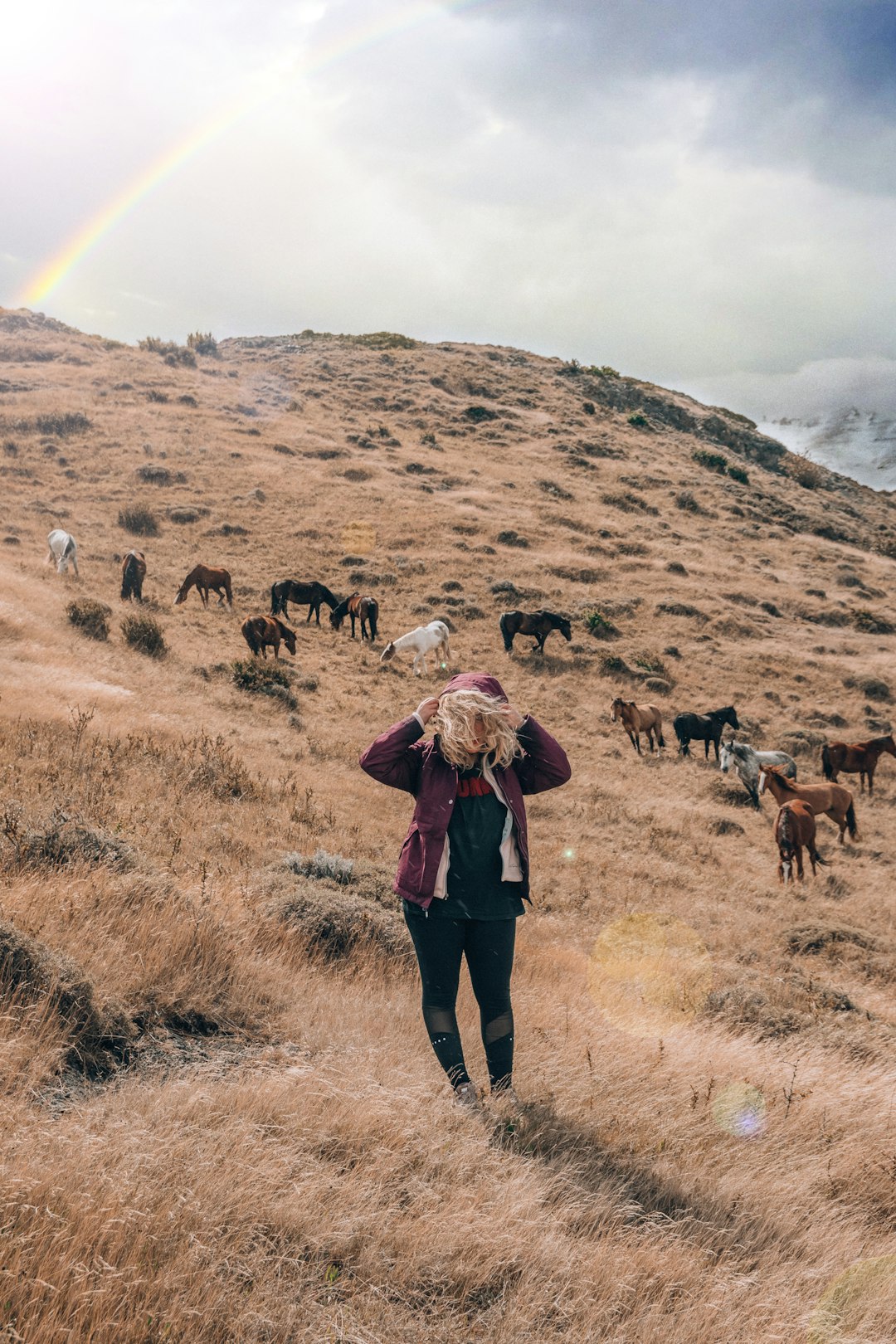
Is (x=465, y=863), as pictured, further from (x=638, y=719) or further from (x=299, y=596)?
(x=299, y=596)

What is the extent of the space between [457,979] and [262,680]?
16.0 m

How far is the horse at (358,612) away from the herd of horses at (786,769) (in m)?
8.46

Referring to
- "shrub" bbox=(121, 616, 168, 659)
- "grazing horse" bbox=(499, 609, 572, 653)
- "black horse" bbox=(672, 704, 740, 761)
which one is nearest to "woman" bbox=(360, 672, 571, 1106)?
"shrub" bbox=(121, 616, 168, 659)

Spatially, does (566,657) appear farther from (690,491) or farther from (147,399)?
(147,399)

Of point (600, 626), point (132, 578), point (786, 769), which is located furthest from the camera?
point (600, 626)

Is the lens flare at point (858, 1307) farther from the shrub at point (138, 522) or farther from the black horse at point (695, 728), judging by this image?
the shrub at point (138, 522)

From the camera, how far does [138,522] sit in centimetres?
3409

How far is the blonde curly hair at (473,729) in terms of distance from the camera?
3.70 m

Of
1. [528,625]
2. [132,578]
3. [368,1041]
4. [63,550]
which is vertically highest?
[528,625]

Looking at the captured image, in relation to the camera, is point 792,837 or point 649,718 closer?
point 792,837

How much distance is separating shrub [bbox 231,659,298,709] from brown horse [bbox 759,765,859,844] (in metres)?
10.3

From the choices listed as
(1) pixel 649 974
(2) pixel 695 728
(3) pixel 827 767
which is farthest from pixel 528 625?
(1) pixel 649 974

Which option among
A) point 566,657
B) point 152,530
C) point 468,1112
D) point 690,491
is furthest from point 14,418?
point 468,1112

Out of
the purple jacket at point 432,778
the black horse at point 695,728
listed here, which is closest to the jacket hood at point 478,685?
the purple jacket at point 432,778
